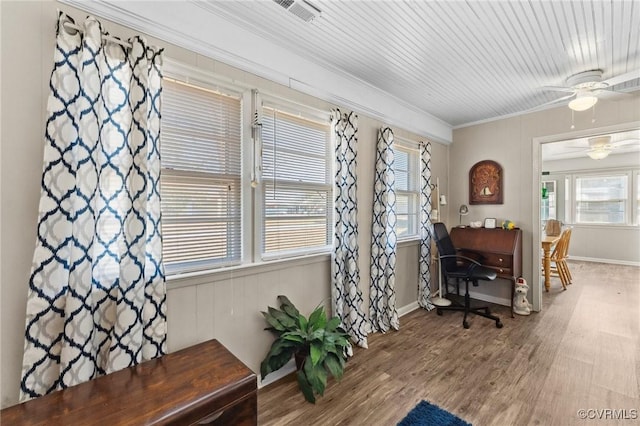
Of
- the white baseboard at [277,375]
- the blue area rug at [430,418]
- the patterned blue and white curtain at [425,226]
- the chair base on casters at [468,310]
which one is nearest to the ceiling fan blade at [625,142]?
the patterned blue and white curtain at [425,226]

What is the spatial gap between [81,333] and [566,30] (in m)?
3.49

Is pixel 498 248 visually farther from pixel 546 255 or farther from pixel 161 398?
pixel 161 398

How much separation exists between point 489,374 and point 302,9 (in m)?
3.00

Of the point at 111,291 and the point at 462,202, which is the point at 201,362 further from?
the point at 462,202

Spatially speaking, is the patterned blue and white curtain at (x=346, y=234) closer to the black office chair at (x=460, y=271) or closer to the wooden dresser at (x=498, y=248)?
the black office chair at (x=460, y=271)

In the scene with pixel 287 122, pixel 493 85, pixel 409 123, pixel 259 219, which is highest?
pixel 493 85

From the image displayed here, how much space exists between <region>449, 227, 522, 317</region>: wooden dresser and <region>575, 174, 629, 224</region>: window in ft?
15.4

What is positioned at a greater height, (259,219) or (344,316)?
(259,219)

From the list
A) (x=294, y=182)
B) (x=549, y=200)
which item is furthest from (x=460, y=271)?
(x=549, y=200)

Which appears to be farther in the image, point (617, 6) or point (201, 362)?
point (617, 6)

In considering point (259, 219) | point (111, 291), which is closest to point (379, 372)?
point (259, 219)

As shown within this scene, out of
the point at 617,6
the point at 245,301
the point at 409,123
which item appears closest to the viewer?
the point at 617,6

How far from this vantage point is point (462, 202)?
13.7ft

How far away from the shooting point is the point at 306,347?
205cm
